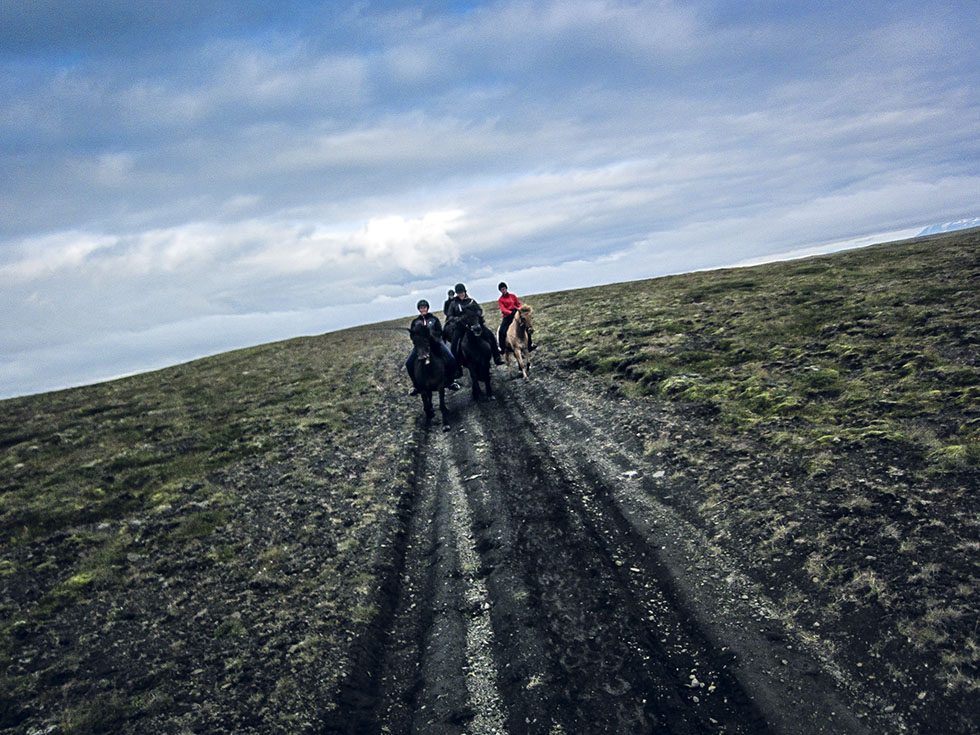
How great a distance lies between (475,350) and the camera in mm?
20828

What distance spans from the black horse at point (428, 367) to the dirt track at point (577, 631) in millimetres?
6814

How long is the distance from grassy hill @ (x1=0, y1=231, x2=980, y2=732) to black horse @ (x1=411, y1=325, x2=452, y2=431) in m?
Answer: 1.68

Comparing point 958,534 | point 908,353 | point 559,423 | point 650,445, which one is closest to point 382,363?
point 559,423

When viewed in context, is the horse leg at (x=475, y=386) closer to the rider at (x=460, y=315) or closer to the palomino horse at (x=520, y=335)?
the rider at (x=460, y=315)

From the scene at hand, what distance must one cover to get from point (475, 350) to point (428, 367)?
7.39ft

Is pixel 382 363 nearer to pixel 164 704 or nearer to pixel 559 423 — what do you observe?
pixel 559 423

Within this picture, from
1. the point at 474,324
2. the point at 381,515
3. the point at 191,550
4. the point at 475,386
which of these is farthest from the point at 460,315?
the point at 191,550

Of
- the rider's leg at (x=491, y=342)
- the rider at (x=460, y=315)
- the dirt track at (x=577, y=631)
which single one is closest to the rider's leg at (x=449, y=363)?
the rider at (x=460, y=315)

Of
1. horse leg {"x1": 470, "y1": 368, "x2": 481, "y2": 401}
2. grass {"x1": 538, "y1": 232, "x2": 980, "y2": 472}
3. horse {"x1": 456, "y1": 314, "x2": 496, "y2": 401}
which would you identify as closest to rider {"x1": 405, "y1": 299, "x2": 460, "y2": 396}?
horse {"x1": 456, "y1": 314, "x2": 496, "y2": 401}

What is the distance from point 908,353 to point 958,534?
9441 millimetres

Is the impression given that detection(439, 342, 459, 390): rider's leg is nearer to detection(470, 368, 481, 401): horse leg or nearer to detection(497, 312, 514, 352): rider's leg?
detection(470, 368, 481, 401): horse leg

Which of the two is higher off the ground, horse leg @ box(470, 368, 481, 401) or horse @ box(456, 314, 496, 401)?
horse @ box(456, 314, 496, 401)

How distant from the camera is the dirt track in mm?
6230

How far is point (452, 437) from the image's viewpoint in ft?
59.2
